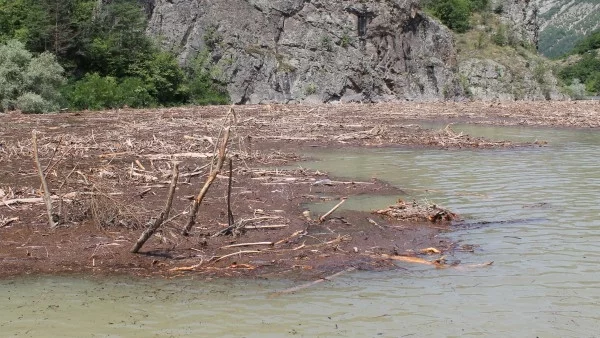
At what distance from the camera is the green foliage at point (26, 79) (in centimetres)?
3083

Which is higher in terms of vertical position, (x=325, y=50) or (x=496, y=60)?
(x=325, y=50)

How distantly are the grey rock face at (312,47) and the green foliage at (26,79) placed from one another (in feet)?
73.4

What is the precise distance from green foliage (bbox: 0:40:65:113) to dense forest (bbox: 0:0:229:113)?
83cm

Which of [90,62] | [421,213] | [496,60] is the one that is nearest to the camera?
[421,213]

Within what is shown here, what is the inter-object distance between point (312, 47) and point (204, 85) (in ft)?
43.2

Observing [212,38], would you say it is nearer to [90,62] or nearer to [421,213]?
[90,62]

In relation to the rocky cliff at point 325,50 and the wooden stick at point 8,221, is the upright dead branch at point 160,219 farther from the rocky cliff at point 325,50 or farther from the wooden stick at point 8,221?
the rocky cliff at point 325,50

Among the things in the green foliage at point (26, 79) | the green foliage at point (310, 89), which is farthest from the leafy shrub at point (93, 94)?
the green foliage at point (310, 89)

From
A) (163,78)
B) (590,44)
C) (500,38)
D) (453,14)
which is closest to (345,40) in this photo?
(163,78)

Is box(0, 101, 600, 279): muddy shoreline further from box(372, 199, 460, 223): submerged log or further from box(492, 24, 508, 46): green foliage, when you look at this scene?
box(492, 24, 508, 46): green foliage

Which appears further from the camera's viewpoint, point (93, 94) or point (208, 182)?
point (93, 94)

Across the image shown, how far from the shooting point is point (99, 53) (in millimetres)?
44344

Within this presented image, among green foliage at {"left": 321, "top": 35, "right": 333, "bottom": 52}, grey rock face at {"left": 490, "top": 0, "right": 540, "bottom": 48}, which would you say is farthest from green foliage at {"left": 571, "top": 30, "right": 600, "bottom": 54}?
green foliage at {"left": 321, "top": 35, "right": 333, "bottom": 52}

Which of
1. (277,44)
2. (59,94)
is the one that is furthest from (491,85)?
(59,94)
